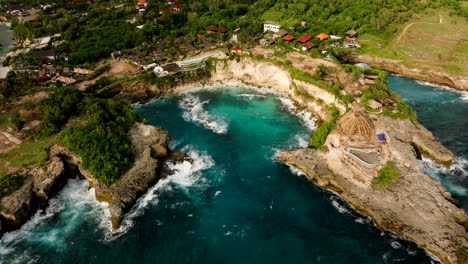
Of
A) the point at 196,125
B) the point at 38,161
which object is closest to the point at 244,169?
the point at 196,125

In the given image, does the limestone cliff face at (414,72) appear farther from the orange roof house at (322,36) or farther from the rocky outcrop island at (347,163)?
the rocky outcrop island at (347,163)

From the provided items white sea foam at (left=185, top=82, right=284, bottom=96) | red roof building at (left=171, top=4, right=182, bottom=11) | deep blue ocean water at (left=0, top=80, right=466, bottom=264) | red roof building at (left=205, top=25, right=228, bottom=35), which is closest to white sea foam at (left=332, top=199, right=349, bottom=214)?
deep blue ocean water at (left=0, top=80, right=466, bottom=264)

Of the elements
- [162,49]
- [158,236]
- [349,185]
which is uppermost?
[162,49]

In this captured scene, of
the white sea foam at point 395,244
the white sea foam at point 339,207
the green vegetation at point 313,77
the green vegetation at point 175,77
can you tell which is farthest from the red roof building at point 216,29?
the white sea foam at point 395,244

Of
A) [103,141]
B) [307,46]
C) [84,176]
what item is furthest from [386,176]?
[307,46]

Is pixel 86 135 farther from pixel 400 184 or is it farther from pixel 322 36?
pixel 322 36

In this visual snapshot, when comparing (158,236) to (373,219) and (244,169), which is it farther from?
(373,219)
